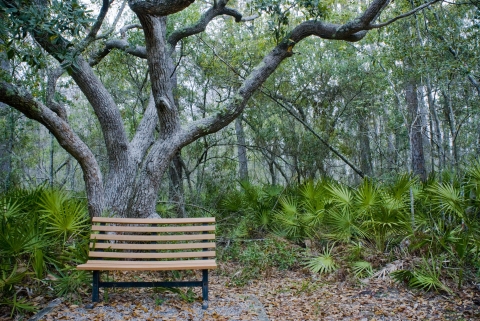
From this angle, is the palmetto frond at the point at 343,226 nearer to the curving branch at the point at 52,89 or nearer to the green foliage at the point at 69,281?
the green foliage at the point at 69,281

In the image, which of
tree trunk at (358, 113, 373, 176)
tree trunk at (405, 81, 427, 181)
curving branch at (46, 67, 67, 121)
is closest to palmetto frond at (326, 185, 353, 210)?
tree trunk at (405, 81, 427, 181)

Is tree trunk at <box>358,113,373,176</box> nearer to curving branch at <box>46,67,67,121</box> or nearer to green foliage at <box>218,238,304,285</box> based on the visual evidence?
green foliage at <box>218,238,304,285</box>

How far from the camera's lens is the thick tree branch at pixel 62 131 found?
17.2 ft

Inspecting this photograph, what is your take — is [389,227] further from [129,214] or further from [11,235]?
[11,235]

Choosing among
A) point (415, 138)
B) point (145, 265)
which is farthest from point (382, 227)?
point (415, 138)

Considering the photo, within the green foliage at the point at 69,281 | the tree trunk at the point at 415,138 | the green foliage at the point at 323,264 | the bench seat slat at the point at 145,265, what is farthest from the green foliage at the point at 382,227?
the tree trunk at the point at 415,138

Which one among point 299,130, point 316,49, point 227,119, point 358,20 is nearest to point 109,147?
point 227,119

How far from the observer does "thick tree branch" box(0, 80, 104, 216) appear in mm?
5234

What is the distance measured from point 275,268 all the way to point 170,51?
4.90 m

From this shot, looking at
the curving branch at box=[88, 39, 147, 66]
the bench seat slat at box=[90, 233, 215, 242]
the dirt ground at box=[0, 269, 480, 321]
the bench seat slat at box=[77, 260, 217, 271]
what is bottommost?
the dirt ground at box=[0, 269, 480, 321]

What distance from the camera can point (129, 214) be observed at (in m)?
6.14

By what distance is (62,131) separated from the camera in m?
5.91

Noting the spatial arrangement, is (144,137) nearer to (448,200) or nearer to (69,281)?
(69,281)

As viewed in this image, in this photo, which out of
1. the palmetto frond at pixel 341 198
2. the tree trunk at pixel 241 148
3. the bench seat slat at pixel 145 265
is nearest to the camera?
the bench seat slat at pixel 145 265
